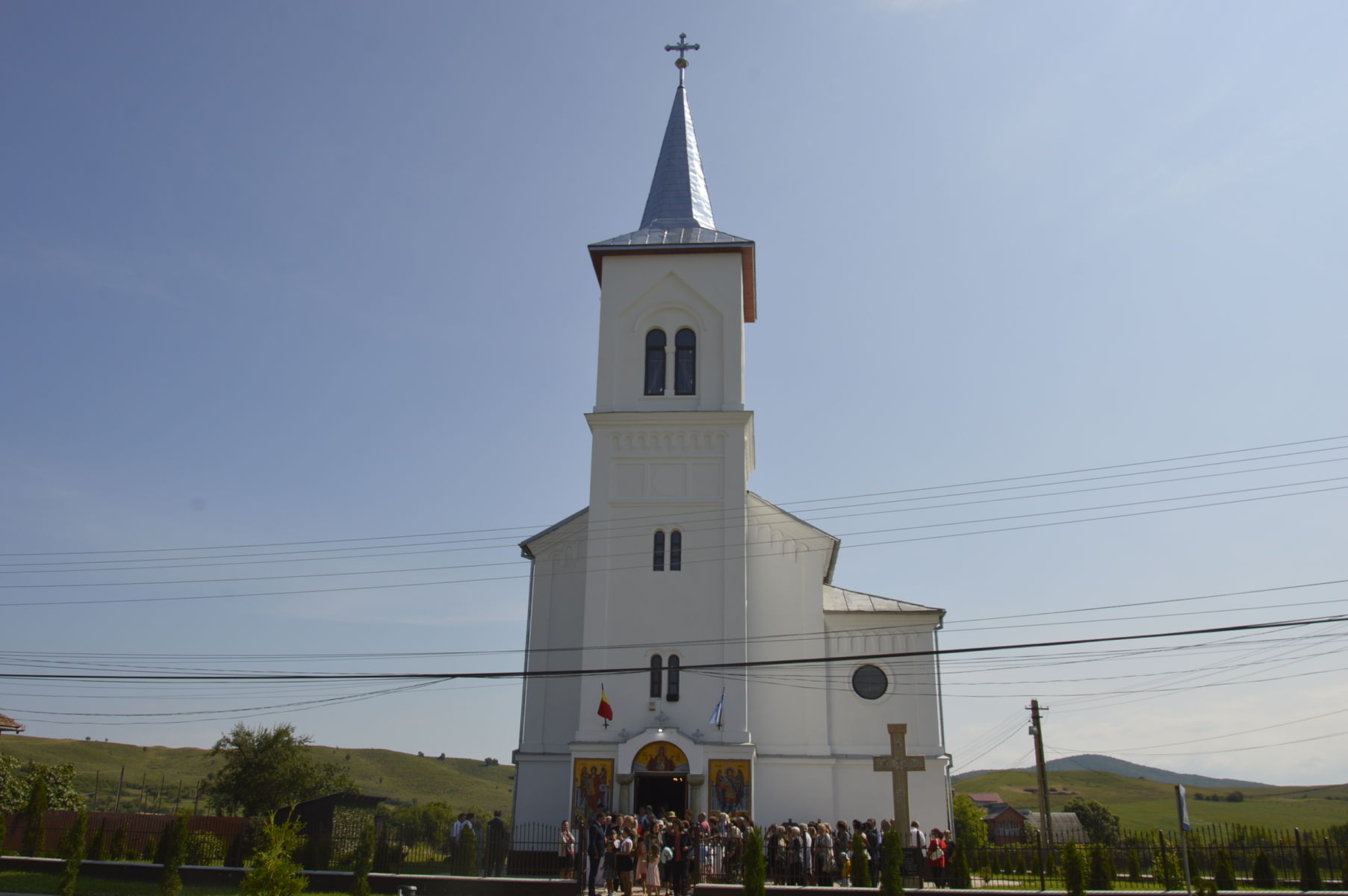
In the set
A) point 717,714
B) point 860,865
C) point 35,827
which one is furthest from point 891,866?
point 35,827

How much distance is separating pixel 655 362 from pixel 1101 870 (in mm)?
15903

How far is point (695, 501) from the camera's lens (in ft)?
86.4

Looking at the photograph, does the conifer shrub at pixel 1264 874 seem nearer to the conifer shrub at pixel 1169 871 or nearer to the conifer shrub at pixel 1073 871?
the conifer shrub at pixel 1169 871

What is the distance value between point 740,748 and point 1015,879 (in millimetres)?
Answer: 6246

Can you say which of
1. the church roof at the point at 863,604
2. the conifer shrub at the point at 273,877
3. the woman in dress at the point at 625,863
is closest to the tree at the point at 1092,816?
the church roof at the point at 863,604

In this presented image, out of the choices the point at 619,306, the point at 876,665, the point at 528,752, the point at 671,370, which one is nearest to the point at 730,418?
the point at 671,370

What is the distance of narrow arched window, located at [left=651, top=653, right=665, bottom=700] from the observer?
24.6 metres

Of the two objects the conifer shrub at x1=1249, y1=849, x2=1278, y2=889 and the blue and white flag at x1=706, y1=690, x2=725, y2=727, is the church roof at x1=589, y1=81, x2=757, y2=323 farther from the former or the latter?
the conifer shrub at x1=1249, y1=849, x2=1278, y2=889

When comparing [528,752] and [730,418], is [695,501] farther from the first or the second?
[528,752]

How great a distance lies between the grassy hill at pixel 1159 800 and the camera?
7119 centimetres

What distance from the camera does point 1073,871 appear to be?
→ 691 inches

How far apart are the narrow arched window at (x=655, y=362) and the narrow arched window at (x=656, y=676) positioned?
7178mm

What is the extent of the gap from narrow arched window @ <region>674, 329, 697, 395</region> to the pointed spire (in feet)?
12.5

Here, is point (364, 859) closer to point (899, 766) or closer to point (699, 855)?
point (699, 855)
